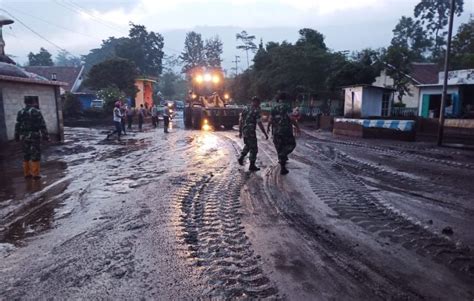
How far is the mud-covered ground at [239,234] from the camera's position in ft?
10.5

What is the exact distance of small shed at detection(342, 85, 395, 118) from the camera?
69.4 feet

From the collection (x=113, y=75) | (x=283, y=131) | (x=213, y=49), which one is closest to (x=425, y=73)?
(x=113, y=75)

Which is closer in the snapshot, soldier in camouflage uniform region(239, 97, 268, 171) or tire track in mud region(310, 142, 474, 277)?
tire track in mud region(310, 142, 474, 277)

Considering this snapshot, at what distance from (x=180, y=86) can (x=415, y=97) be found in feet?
182

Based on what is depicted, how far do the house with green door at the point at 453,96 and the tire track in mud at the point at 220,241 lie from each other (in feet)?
61.7

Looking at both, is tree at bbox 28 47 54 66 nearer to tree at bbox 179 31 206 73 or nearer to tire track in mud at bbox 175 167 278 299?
tree at bbox 179 31 206 73

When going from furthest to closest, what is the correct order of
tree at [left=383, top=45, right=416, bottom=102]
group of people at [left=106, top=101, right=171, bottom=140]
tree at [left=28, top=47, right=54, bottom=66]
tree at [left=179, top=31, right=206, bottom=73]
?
1. tree at [left=179, top=31, right=206, bottom=73]
2. tree at [left=28, top=47, right=54, bottom=66]
3. tree at [left=383, top=45, right=416, bottom=102]
4. group of people at [left=106, top=101, right=171, bottom=140]

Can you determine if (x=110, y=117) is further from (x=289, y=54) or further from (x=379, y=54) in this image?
(x=379, y=54)

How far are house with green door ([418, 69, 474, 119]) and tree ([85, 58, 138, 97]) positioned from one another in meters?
24.9

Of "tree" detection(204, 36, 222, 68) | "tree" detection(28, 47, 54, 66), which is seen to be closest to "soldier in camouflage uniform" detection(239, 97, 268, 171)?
"tree" detection(28, 47, 54, 66)

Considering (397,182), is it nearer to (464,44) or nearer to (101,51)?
(464,44)

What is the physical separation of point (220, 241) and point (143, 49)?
52.9 meters

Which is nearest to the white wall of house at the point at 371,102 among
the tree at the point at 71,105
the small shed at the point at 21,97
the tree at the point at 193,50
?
the small shed at the point at 21,97

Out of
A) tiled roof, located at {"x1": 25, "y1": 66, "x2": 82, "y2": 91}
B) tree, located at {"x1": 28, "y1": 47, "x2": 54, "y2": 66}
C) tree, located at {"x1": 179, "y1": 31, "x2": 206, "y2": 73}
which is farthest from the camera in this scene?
tree, located at {"x1": 179, "y1": 31, "x2": 206, "y2": 73}
